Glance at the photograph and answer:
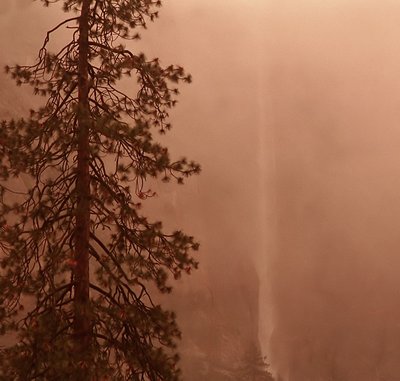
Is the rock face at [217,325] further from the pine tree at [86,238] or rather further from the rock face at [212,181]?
the pine tree at [86,238]

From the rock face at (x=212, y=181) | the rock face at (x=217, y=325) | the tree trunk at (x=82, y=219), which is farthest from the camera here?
the rock face at (x=212, y=181)

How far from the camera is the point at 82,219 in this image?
21.2ft

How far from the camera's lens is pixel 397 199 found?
77.1m

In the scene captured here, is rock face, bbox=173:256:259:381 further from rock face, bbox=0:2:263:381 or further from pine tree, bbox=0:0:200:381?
pine tree, bbox=0:0:200:381

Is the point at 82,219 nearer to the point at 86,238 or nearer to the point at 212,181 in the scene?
the point at 86,238

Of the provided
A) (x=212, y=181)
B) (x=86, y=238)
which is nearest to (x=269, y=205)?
(x=212, y=181)

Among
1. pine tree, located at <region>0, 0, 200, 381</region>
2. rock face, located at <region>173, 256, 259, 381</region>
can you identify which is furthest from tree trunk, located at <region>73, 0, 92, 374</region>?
rock face, located at <region>173, 256, 259, 381</region>

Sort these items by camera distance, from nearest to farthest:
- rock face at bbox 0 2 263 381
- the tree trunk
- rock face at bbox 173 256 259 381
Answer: the tree trunk
rock face at bbox 173 256 259 381
rock face at bbox 0 2 263 381

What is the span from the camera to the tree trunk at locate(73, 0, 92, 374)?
598 cm

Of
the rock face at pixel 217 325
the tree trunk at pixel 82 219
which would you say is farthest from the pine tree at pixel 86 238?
the rock face at pixel 217 325

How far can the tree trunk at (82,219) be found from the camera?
5977mm

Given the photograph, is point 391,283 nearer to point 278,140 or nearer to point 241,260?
point 241,260

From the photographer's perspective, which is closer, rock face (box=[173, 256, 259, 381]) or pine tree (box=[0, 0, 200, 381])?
pine tree (box=[0, 0, 200, 381])

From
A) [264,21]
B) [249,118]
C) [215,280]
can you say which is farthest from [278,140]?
[215,280]
